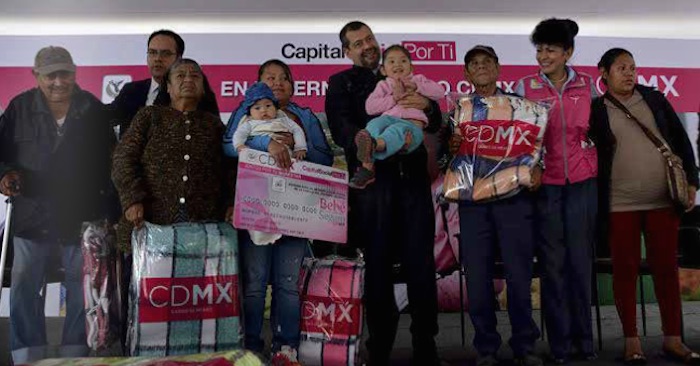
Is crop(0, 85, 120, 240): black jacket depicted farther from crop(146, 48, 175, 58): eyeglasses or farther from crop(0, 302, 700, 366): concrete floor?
crop(0, 302, 700, 366): concrete floor

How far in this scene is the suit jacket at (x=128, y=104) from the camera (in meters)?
2.73

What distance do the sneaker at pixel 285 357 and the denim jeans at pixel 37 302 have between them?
895 mm

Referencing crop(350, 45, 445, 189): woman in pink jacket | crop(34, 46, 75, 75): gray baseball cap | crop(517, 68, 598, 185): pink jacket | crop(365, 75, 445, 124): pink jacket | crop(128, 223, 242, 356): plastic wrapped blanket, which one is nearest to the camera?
crop(128, 223, 242, 356): plastic wrapped blanket

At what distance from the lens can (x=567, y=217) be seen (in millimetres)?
2576

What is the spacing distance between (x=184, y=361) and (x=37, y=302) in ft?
3.96

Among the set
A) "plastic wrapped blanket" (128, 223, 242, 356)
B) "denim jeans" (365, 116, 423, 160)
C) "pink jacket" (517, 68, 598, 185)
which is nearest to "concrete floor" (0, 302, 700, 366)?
"plastic wrapped blanket" (128, 223, 242, 356)

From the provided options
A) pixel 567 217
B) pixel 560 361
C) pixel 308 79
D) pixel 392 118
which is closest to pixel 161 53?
pixel 308 79

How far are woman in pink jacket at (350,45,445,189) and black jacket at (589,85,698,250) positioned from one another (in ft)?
2.71

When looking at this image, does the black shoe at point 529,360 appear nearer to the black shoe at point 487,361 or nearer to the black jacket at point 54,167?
the black shoe at point 487,361

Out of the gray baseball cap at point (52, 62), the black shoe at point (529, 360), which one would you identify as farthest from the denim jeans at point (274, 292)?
the gray baseball cap at point (52, 62)

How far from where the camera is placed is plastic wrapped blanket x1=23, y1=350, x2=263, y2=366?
6.14ft

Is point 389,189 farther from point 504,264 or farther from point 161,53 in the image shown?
point 161,53

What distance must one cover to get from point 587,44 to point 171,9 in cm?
267

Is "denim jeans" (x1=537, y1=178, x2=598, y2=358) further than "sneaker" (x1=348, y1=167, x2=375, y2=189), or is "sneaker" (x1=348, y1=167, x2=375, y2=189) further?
"denim jeans" (x1=537, y1=178, x2=598, y2=358)
